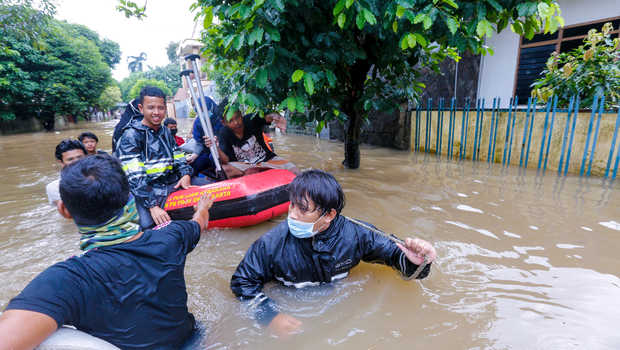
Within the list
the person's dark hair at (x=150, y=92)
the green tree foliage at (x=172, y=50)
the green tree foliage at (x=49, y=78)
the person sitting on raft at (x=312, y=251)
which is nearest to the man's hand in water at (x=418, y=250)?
the person sitting on raft at (x=312, y=251)

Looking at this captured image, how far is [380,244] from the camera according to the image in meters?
2.09

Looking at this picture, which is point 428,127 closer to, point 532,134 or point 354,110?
point 532,134

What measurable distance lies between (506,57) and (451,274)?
7.99 meters

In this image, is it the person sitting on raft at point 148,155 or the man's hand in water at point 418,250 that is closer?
the man's hand in water at point 418,250

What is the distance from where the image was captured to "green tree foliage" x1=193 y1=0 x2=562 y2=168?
113 inches

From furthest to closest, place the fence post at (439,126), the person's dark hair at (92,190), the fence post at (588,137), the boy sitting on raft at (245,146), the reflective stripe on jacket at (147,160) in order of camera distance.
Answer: the fence post at (439,126) < the fence post at (588,137) < the boy sitting on raft at (245,146) < the reflective stripe on jacket at (147,160) < the person's dark hair at (92,190)

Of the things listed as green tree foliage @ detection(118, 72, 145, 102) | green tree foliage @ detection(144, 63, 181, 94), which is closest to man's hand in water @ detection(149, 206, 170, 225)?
green tree foliage @ detection(144, 63, 181, 94)

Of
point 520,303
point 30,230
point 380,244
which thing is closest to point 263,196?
point 380,244

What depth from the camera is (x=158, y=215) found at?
3.06m

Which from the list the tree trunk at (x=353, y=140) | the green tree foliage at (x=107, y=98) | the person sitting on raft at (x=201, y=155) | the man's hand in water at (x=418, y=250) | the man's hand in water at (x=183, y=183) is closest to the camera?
the man's hand in water at (x=418, y=250)

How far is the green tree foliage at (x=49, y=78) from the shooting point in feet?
56.2

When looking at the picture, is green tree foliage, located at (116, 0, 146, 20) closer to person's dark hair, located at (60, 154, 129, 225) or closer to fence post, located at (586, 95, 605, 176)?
person's dark hair, located at (60, 154, 129, 225)

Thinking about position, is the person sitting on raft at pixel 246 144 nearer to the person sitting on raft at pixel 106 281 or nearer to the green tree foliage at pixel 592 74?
the person sitting on raft at pixel 106 281

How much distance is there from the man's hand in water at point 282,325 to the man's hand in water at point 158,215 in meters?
1.70
